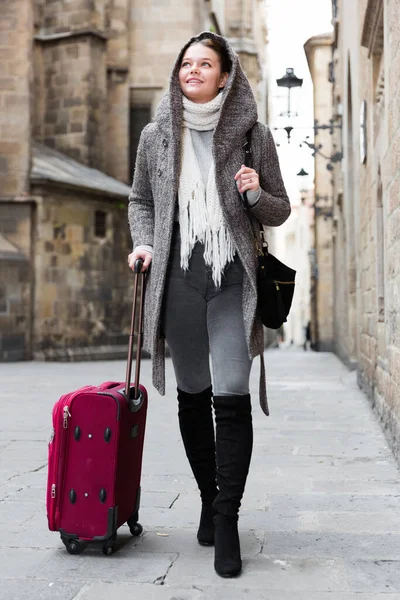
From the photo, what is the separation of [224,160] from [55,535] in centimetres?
165

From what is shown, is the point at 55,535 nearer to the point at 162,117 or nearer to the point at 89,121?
the point at 162,117

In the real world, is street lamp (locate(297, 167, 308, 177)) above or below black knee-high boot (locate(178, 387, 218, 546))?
above

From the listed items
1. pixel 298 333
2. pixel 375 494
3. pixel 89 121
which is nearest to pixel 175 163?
pixel 375 494

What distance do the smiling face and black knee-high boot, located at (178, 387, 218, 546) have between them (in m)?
1.11

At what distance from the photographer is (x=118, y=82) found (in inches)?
909

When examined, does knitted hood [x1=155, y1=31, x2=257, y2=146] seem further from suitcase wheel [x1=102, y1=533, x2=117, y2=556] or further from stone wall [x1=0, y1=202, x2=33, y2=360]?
stone wall [x1=0, y1=202, x2=33, y2=360]

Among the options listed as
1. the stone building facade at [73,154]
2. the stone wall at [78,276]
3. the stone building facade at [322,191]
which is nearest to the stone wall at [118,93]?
the stone building facade at [73,154]

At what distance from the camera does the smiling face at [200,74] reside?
3291 mm

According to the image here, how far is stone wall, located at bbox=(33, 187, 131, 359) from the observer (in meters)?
18.7

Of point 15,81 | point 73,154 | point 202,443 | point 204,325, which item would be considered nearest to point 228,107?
point 204,325

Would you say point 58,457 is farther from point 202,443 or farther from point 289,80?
point 289,80

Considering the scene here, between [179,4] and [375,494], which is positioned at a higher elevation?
[179,4]

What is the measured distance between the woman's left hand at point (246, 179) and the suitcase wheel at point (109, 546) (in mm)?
1345

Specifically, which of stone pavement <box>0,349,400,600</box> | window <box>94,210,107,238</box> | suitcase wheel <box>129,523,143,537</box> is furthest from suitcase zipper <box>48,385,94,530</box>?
window <box>94,210,107,238</box>
